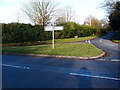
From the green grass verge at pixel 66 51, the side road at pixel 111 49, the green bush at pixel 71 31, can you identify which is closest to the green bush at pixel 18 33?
the green bush at pixel 71 31

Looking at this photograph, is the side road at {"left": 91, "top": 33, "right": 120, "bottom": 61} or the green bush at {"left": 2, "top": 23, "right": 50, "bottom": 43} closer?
the side road at {"left": 91, "top": 33, "right": 120, "bottom": 61}

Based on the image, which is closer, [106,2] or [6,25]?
[6,25]

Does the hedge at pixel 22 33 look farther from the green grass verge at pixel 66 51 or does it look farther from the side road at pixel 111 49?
the side road at pixel 111 49

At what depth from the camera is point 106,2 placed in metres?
27.4

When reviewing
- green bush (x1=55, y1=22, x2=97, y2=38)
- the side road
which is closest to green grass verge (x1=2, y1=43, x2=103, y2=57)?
the side road

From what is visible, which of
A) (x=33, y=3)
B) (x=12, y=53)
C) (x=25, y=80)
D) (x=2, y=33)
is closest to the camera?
(x=25, y=80)

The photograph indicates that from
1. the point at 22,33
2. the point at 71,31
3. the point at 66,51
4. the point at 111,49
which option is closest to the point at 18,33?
the point at 22,33

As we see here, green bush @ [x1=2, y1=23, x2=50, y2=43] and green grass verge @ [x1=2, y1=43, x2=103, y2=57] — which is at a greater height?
green bush @ [x1=2, y1=23, x2=50, y2=43]

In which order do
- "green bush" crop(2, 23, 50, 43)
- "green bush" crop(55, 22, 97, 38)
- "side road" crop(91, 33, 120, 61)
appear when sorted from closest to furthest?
"side road" crop(91, 33, 120, 61) → "green bush" crop(2, 23, 50, 43) → "green bush" crop(55, 22, 97, 38)

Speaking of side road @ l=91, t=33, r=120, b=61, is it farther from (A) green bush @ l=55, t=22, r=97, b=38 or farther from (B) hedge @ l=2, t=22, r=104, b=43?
(A) green bush @ l=55, t=22, r=97, b=38

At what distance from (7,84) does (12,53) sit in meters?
7.69

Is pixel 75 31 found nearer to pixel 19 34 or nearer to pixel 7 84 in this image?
pixel 19 34

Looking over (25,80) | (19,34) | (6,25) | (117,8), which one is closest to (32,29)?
(19,34)

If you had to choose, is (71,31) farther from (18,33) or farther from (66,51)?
(66,51)
